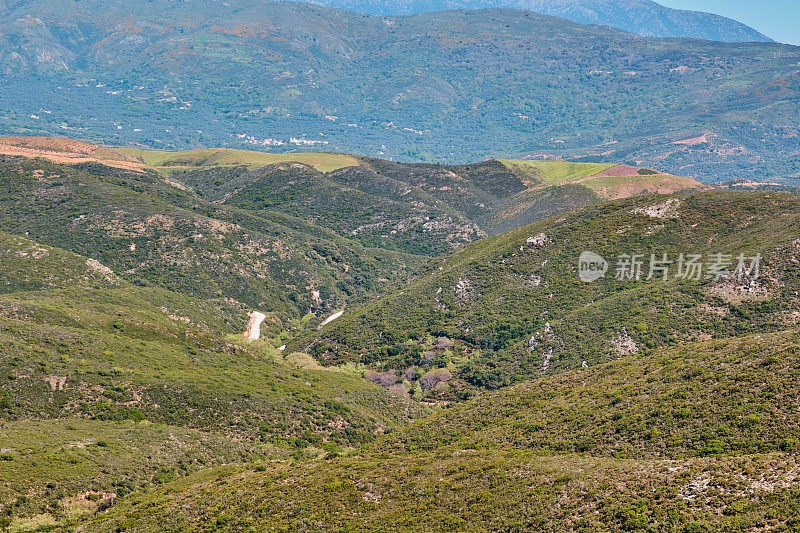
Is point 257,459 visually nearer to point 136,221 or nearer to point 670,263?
point 670,263

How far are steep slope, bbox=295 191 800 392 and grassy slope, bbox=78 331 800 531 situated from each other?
18.1m

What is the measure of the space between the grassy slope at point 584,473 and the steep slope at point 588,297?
1806cm

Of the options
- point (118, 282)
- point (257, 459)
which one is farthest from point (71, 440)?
point (118, 282)

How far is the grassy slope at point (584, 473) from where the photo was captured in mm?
33969

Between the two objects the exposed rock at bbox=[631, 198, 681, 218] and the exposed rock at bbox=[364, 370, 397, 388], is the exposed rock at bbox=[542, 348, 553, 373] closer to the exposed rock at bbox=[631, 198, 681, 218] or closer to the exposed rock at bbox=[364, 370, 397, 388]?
the exposed rock at bbox=[364, 370, 397, 388]

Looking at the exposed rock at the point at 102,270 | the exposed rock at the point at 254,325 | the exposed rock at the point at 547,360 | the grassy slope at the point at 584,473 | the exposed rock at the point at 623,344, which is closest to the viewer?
the grassy slope at the point at 584,473

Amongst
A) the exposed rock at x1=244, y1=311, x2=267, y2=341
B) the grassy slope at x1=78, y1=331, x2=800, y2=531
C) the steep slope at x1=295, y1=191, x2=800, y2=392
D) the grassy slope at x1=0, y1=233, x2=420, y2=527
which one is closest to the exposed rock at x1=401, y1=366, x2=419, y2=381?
the steep slope at x1=295, y1=191, x2=800, y2=392

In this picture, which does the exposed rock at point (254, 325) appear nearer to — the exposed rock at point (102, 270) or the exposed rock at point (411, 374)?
the exposed rock at point (102, 270)

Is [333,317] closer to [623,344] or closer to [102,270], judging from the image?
[102,270]

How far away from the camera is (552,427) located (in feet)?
184

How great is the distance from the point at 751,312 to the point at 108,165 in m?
172

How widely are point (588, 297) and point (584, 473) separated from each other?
2268 inches

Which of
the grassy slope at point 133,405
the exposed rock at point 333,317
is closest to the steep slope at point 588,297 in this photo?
the exposed rock at point 333,317

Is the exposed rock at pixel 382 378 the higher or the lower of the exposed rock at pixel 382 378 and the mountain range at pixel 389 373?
the lower
